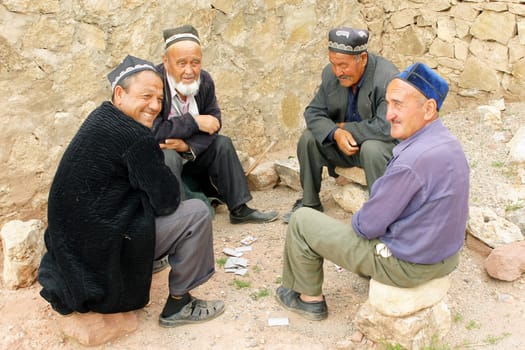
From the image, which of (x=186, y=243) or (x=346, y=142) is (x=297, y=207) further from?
(x=186, y=243)

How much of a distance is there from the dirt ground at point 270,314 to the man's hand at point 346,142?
2.96 feet

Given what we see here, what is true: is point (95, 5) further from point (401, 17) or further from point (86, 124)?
point (401, 17)

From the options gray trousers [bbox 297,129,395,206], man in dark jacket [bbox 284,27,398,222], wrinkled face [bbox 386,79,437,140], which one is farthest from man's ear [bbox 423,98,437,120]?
gray trousers [bbox 297,129,395,206]

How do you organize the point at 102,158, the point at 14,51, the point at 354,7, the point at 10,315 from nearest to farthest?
1. the point at 102,158
2. the point at 10,315
3. the point at 14,51
4. the point at 354,7

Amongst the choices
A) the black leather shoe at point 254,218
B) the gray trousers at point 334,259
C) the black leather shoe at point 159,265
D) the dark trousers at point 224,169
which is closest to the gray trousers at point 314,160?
the black leather shoe at point 254,218

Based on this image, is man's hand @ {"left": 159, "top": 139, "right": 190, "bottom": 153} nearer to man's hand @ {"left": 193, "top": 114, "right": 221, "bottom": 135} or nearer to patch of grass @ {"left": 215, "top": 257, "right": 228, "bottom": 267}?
man's hand @ {"left": 193, "top": 114, "right": 221, "bottom": 135}

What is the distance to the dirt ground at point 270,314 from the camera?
322 centimetres

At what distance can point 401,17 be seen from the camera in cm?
615

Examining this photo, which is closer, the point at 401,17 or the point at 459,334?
the point at 459,334

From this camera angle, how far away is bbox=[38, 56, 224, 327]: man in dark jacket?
9.53ft

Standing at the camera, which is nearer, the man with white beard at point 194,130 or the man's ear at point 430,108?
the man's ear at point 430,108

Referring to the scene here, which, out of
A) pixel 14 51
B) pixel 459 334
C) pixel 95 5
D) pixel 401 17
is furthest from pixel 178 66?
pixel 401 17

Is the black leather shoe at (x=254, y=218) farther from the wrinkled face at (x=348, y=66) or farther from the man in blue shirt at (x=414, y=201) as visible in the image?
the man in blue shirt at (x=414, y=201)

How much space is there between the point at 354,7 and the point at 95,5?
9.65ft
